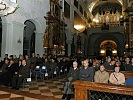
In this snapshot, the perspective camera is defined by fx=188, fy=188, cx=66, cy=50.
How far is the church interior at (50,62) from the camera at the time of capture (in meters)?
5.16

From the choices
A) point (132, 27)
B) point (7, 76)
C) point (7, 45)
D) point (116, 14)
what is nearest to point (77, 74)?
point (7, 76)

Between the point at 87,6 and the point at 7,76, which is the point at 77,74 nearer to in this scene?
the point at 7,76

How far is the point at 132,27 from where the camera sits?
21375 millimetres

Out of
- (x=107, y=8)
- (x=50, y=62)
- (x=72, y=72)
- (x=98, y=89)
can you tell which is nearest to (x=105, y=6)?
(x=107, y=8)

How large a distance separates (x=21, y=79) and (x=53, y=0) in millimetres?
8387

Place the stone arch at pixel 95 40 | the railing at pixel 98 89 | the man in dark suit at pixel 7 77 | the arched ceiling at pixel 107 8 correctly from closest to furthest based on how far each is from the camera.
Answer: the railing at pixel 98 89, the man in dark suit at pixel 7 77, the stone arch at pixel 95 40, the arched ceiling at pixel 107 8

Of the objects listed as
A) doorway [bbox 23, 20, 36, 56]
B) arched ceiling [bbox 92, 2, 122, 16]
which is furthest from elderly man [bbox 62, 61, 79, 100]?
arched ceiling [bbox 92, 2, 122, 16]

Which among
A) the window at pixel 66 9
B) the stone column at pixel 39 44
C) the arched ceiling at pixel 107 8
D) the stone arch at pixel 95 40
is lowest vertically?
the stone column at pixel 39 44

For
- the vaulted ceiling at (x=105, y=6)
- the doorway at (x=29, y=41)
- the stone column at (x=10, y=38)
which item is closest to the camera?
the stone column at (x=10, y=38)

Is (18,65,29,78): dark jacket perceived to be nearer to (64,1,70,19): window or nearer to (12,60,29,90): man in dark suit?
(12,60,29,90): man in dark suit

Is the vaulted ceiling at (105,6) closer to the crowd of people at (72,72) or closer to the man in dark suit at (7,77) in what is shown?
the crowd of people at (72,72)

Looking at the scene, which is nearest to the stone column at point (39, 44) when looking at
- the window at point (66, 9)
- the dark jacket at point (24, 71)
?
the window at point (66, 9)

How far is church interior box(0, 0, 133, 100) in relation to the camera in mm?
5156

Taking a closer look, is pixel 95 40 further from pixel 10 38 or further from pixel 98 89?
pixel 98 89
